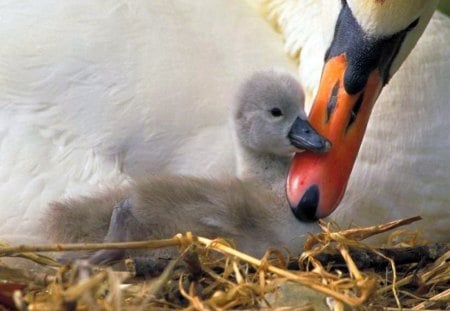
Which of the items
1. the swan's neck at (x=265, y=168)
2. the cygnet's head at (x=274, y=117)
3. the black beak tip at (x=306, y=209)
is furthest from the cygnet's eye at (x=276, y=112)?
the black beak tip at (x=306, y=209)

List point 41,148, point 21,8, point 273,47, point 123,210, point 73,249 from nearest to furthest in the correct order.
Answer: point 73,249 → point 123,210 → point 41,148 → point 21,8 → point 273,47

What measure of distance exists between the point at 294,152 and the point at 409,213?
53cm

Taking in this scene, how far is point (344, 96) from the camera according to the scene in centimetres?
375

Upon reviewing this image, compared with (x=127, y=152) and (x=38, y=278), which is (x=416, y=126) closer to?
(x=127, y=152)

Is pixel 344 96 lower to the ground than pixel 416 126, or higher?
higher

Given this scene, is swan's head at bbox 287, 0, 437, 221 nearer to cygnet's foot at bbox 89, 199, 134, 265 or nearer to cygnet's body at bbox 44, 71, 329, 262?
cygnet's body at bbox 44, 71, 329, 262

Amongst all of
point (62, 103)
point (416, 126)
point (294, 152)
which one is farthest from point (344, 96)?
point (62, 103)

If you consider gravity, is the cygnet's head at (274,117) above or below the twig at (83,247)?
below

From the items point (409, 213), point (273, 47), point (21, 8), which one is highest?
point (21, 8)

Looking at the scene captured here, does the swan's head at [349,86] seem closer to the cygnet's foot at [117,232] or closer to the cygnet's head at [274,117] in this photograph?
the cygnet's head at [274,117]

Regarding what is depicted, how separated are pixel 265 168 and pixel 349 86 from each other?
1.03 ft

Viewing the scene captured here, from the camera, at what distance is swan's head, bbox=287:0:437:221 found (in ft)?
12.1

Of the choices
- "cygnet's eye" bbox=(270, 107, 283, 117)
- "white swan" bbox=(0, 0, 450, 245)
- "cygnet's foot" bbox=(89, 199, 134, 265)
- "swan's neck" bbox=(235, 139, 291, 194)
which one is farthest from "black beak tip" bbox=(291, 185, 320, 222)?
"cygnet's foot" bbox=(89, 199, 134, 265)

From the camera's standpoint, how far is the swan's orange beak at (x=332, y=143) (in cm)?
365
